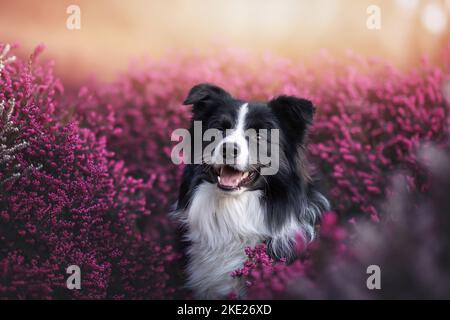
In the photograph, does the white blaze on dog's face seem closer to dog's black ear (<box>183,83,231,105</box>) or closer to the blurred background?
dog's black ear (<box>183,83,231,105</box>)

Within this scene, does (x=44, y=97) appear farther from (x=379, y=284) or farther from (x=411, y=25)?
(x=411, y=25)

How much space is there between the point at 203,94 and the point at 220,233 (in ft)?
3.22

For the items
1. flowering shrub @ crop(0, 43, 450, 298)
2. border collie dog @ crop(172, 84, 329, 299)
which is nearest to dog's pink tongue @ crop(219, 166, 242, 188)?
border collie dog @ crop(172, 84, 329, 299)

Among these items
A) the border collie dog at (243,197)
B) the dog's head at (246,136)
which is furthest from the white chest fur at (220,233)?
the dog's head at (246,136)

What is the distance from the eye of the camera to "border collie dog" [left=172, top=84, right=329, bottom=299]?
11.4ft

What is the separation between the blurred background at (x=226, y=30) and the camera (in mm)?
5266

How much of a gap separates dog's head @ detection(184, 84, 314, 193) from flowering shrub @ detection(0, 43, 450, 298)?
54 centimetres

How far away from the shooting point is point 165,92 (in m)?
5.30

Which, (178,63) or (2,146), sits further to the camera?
(178,63)

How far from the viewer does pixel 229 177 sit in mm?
3449

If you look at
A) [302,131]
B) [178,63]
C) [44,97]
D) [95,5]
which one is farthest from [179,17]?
[302,131]

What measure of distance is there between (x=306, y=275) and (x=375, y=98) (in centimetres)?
277

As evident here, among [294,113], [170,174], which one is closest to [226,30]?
[170,174]

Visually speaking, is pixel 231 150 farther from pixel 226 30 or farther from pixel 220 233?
pixel 226 30
